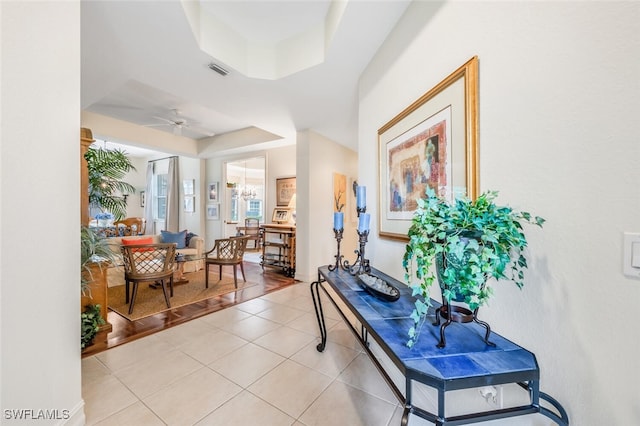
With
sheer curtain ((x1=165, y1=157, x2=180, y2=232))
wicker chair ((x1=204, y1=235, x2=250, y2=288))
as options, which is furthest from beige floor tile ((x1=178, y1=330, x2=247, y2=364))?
sheer curtain ((x1=165, y1=157, x2=180, y2=232))

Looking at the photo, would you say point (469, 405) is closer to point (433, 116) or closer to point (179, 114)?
point (433, 116)

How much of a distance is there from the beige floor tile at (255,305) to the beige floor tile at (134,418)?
4.79ft

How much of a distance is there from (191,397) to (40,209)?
1354 mm

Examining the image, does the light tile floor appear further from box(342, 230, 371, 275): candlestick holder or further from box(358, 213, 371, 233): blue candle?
box(358, 213, 371, 233): blue candle

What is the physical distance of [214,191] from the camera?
6.72m

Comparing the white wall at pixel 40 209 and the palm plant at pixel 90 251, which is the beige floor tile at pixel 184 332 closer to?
the palm plant at pixel 90 251

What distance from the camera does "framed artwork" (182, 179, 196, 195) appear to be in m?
7.01

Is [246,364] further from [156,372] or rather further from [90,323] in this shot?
[90,323]

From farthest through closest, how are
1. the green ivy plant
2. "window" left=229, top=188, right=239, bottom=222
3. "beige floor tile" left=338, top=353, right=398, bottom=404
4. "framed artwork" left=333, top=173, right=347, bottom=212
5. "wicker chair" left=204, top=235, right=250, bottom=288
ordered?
"window" left=229, top=188, right=239, bottom=222, "framed artwork" left=333, top=173, right=347, bottom=212, "wicker chair" left=204, top=235, right=250, bottom=288, the green ivy plant, "beige floor tile" left=338, top=353, right=398, bottom=404

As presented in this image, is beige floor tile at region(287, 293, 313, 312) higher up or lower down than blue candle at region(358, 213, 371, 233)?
lower down

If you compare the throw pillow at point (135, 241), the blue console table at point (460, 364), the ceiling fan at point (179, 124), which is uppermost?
Answer: the ceiling fan at point (179, 124)

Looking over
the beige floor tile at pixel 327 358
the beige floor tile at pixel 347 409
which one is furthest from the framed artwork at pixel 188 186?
the beige floor tile at pixel 347 409

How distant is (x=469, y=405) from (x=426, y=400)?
0.37 meters

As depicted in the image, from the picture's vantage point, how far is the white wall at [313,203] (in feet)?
13.8
